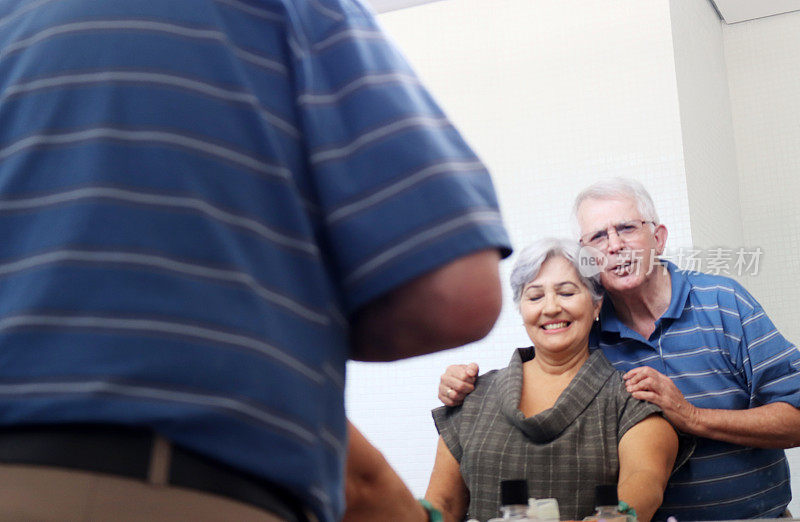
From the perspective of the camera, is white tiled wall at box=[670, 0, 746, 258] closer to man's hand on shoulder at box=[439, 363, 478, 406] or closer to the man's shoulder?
the man's shoulder

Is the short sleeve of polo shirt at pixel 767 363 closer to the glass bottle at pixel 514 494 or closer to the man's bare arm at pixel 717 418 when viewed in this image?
the man's bare arm at pixel 717 418

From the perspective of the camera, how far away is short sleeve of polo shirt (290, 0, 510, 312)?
0.42 meters

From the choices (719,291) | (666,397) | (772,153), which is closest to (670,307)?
(719,291)

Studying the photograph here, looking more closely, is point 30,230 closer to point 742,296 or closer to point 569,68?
point 742,296

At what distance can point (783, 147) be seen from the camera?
2.47 m

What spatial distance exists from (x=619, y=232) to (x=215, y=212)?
144cm

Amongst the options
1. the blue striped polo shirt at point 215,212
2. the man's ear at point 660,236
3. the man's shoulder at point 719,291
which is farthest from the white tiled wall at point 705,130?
the blue striped polo shirt at point 215,212

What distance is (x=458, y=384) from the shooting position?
1659 millimetres

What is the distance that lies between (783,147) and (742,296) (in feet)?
3.48

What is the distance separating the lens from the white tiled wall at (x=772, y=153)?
239 centimetres

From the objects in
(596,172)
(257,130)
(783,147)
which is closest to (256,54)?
(257,130)

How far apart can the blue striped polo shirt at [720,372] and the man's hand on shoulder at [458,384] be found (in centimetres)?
27

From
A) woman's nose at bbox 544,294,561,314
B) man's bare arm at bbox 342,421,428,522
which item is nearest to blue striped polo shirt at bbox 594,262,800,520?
woman's nose at bbox 544,294,561,314

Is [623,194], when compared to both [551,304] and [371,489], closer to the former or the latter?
[551,304]
